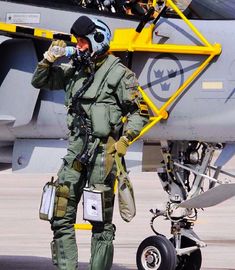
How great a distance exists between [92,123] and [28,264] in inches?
149

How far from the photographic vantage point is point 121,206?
930 cm

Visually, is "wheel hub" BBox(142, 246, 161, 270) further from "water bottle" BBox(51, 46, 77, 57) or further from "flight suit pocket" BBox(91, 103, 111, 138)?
"water bottle" BBox(51, 46, 77, 57)

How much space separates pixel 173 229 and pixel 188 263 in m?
0.35

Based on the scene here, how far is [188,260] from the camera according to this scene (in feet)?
36.6

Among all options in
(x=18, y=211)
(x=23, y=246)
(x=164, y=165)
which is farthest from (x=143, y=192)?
(x=164, y=165)

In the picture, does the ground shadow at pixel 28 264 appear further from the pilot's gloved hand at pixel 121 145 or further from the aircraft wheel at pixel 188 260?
the pilot's gloved hand at pixel 121 145

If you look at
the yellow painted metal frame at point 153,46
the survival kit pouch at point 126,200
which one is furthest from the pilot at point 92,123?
the yellow painted metal frame at point 153,46

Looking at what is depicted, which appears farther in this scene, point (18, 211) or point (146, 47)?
point (18, 211)

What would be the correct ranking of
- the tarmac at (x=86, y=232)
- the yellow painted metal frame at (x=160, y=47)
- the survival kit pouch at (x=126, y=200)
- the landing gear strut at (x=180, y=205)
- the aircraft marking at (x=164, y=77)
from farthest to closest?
1. the tarmac at (x=86, y=232)
2. the landing gear strut at (x=180, y=205)
3. the aircraft marking at (x=164, y=77)
4. the yellow painted metal frame at (x=160, y=47)
5. the survival kit pouch at (x=126, y=200)

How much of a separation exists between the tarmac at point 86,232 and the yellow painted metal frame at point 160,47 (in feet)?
8.24

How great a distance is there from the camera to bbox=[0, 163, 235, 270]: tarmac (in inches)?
519

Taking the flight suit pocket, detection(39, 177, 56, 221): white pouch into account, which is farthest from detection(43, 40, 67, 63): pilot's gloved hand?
detection(39, 177, 56, 221): white pouch

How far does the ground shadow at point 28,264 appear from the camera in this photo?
1255 cm

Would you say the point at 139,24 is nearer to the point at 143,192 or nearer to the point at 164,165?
the point at 164,165
